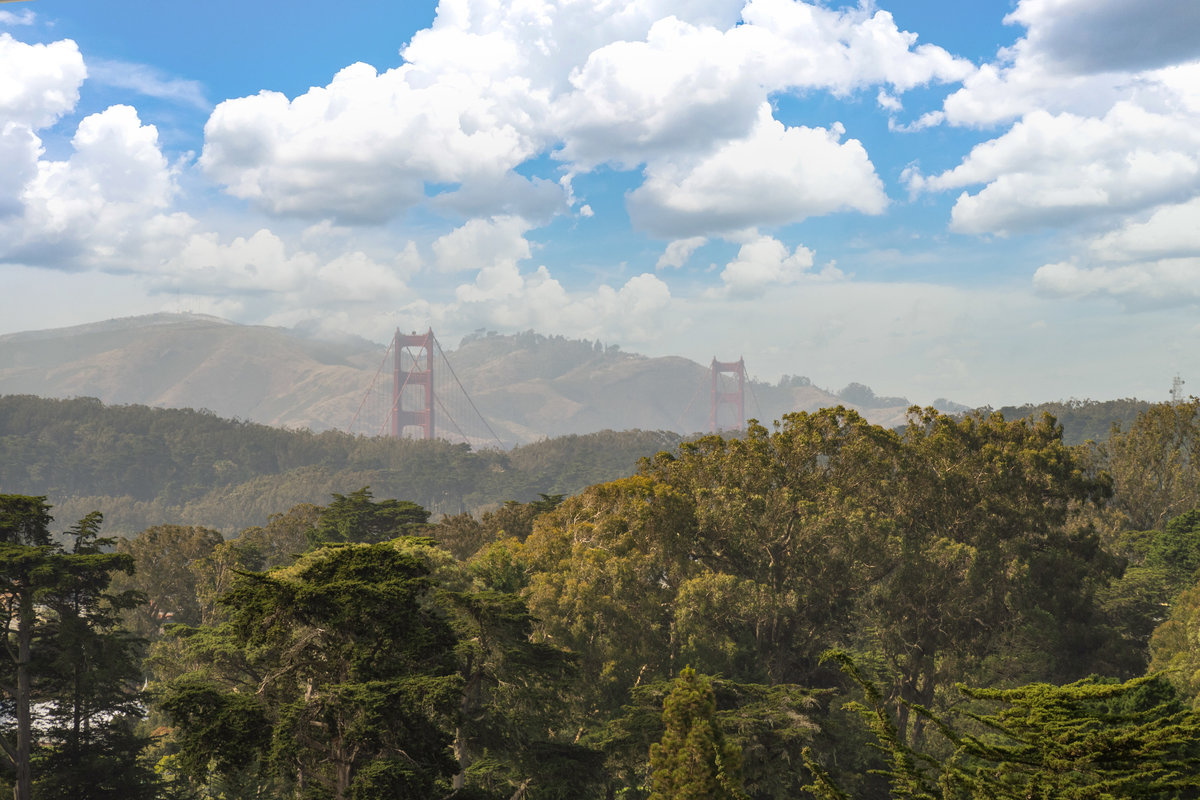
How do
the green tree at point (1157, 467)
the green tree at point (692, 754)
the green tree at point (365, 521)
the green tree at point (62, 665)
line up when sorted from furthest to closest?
the green tree at point (1157, 467), the green tree at point (365, 521), the green tree at point (62, 665), the green tree at point (692, 754)

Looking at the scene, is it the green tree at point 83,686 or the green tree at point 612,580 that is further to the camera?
the green tree at point 612,580

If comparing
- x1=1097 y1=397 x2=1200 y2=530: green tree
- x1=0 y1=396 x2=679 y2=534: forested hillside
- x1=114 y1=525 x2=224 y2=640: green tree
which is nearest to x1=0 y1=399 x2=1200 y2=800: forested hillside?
x1=114 y1=525 x2=224 y2=640: green tree

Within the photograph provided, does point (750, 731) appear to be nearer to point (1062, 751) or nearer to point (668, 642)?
point (668, 642)

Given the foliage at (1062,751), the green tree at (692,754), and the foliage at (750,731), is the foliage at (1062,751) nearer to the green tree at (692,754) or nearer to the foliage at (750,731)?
the green tree at (692,754)

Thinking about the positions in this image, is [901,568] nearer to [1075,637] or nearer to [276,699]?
[1075,637]

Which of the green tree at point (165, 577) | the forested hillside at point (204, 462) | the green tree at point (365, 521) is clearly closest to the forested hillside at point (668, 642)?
the green tree at point (165, 577)

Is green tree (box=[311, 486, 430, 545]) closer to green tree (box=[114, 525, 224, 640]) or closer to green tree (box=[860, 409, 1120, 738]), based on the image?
green tree (box=[114, 525, 224, 640])

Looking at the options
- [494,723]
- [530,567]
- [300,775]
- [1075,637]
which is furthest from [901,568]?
[300,775]
